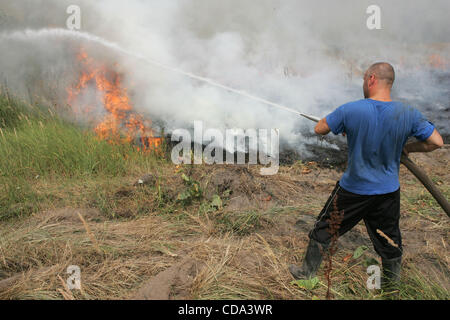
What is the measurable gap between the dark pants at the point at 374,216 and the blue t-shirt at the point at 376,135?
63mm

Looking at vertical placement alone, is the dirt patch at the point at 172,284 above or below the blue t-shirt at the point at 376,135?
below

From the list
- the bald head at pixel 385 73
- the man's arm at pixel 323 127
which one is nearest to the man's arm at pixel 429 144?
the bald head at pixel 385 73

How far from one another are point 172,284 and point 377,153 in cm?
185

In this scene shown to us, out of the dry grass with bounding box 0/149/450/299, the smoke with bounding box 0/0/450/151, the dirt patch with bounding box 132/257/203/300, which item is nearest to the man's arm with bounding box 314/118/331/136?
the dry grass with bounding box 0/149/450/299

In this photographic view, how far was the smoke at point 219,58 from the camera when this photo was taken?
19.0 ft

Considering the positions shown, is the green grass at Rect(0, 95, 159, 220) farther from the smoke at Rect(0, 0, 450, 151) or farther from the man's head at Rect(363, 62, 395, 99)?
the man's head at Rect(363, 62, 395, 99)

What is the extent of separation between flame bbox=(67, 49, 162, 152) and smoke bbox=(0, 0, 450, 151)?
0.20 metres

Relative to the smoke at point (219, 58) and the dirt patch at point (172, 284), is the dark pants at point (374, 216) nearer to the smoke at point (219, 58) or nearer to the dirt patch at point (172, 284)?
the dirt patch at point (172, 284)

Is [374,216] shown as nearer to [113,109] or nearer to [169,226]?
[169,226]

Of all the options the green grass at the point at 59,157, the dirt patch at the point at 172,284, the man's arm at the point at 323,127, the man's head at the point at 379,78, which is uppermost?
the man's head at the point at 379,78

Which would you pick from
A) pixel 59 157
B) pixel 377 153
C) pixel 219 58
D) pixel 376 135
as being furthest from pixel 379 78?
pixel 219 58

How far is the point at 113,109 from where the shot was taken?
5.86 metres

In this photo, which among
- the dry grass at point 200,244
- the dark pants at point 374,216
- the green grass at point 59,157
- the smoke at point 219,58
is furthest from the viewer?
the smoke at point 219,58

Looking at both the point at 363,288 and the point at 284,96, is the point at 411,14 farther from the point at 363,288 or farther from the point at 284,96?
the point at 363,288
